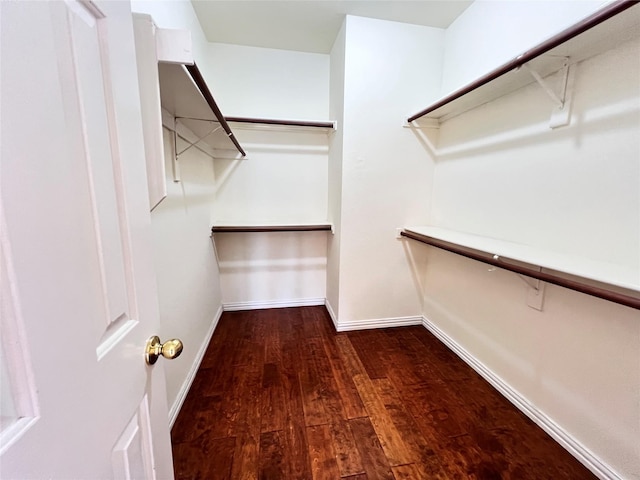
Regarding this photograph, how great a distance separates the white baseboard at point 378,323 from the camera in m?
2.40

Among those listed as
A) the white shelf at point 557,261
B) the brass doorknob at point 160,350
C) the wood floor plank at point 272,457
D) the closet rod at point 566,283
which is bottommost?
the wood floor plank at point 272,457

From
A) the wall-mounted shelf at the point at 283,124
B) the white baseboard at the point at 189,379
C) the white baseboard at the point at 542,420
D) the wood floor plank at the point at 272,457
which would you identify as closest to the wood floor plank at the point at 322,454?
the wood floor plank at the point at 272,457

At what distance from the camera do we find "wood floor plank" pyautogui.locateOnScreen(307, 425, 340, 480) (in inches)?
46.9

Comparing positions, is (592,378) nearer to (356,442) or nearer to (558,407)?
(558,407)

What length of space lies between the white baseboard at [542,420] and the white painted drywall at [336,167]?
1.07 meters

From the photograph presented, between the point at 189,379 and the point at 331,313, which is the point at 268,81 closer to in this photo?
the point at 331,313

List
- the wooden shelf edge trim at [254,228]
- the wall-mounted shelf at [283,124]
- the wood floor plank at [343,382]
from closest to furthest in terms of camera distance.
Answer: the wood floor plank at [343,382] < the wall-mounted shelf at [283,124] < the wooden shelf edge trim at [254,228]

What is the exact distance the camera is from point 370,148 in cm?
217

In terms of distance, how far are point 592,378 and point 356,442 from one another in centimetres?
112

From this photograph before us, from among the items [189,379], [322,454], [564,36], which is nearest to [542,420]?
[322,454]

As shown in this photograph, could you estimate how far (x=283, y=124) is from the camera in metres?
2.31

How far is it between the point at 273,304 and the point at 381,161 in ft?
5.88

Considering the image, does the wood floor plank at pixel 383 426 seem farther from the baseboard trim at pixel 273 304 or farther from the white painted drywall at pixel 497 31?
the white painted drywall at pixel 497 31

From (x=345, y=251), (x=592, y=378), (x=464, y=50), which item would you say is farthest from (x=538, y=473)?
(x=464, y=50)
